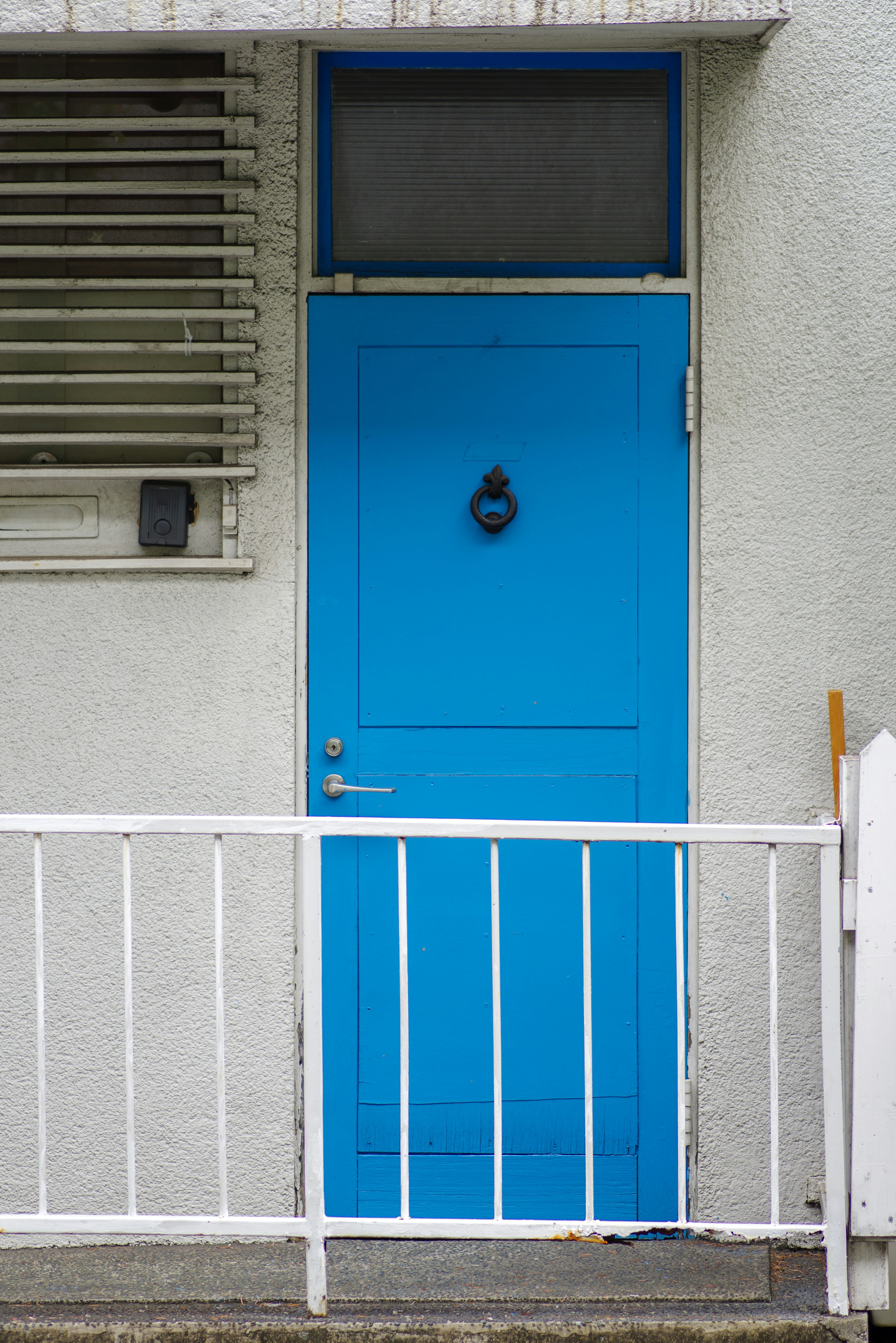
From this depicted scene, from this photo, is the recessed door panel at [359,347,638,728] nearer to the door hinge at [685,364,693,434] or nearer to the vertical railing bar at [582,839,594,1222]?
the door hinge at [685,364,693,434]

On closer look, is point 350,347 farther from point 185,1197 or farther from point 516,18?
point 185,1197

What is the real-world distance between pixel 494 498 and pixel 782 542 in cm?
90

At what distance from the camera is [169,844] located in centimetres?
317

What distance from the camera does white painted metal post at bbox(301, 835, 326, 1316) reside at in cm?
230

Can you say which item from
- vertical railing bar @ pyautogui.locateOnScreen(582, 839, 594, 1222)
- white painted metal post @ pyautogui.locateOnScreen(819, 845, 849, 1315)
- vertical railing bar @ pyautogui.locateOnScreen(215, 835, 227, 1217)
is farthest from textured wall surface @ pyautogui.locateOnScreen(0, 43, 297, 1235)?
white painted metal post @ pyautogui.locateOnScreen(819, 845, 849, 1315)

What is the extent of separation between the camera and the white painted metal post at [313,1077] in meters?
2.30

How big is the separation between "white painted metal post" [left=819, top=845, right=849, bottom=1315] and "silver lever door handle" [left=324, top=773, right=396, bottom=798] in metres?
1.38

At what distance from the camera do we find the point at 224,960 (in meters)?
3.19

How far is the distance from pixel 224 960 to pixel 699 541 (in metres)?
1.95

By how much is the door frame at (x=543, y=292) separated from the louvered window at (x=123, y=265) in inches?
6.7

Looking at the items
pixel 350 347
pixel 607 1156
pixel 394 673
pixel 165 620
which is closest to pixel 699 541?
pixel 394 673

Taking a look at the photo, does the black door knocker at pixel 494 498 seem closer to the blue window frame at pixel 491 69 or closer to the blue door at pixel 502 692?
the blue door at pixel 502 692

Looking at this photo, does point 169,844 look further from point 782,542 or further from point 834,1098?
point 782,542

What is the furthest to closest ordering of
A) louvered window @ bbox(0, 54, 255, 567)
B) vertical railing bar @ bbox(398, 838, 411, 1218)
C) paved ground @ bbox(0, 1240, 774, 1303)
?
louvered window @ bbox(0, 54, 255, 567), paved ground @ bbox(0, 1240, 774, 1303), vertical railing bar @ bbox(398, 838, 411, 1218)
